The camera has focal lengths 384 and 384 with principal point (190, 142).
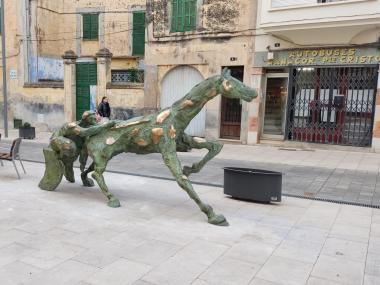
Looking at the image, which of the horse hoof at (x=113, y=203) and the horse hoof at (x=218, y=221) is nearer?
the horse hoof at (x=218, y=221)

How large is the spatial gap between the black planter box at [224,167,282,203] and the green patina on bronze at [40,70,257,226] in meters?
0.76

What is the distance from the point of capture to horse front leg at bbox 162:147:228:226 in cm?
477

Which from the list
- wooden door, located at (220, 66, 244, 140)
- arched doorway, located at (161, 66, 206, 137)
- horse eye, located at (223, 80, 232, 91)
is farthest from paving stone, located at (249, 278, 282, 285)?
arched doorway, located at (161, 66, 206, 137)

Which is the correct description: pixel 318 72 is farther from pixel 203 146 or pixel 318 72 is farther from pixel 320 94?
pixel 203 146

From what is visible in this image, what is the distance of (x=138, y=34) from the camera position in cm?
1872

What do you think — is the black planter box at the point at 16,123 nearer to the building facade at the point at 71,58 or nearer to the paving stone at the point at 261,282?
the building facade at the point at 71,58

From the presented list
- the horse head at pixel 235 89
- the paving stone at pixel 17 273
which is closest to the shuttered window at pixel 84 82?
the horse head at pixel 235 89

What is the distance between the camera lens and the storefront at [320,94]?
38.0 feet

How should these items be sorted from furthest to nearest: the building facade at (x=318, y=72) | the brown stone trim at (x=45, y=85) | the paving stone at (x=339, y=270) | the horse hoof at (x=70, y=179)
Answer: the brown stone trim at (x=45, y=85) < the building facade at (x=318, y=72) < the horse hoof at (x=70, y=179) < the paving stone at (x=339, y=270)

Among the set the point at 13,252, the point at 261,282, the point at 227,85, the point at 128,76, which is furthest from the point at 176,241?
the point at 128,76

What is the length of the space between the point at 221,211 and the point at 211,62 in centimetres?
906

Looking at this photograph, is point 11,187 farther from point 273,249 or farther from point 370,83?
point 370,83

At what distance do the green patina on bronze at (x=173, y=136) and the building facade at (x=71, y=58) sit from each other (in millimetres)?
9223

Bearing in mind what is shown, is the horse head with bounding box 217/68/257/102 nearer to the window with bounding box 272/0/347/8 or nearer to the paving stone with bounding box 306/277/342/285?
the paving stone with bounding box 306/277/342/285
